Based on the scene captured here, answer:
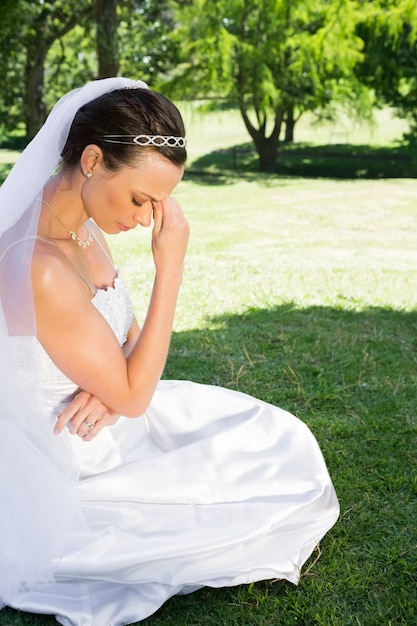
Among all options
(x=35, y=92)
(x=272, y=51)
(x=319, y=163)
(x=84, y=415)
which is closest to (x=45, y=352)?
(x=84, y=415)

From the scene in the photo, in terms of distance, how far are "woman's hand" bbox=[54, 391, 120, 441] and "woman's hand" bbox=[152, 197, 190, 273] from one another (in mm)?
524

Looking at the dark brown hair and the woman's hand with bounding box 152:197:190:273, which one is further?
the woman's hand with bounding box 152:197:190:273

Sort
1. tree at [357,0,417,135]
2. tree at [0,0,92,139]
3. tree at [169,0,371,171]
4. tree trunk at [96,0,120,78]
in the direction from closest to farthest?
tree trunk at [96,0,120,78] < tree at [357,0,417,135] < tree at [169,0,371,171] < tree at [0,0,92,139]

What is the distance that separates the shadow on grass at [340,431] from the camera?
103 inches

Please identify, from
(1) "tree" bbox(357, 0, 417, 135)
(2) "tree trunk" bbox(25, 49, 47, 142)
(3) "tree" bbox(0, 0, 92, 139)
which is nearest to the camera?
(1) "tree" bbox(357, 0, 417, 135)

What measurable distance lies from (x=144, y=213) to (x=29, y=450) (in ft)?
2.91

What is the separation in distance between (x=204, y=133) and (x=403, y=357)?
2909cm

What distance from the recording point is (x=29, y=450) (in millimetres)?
2369

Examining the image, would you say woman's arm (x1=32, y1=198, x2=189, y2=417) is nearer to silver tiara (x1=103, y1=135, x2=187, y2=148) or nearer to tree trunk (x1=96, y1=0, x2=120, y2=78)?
silver tiara (x1=103, y1=135, x2=187, y2=148)

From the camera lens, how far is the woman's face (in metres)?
2.30

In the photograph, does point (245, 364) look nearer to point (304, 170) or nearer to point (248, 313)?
point (248, 313)

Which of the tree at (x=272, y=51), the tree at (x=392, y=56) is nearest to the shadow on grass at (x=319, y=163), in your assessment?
the tree at (x=392, y=56)

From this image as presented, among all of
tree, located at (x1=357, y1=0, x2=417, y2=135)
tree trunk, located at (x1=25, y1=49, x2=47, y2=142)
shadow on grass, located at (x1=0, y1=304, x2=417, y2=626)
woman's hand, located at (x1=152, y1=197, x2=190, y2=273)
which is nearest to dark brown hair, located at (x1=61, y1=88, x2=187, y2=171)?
woman's hand, located at (x1=152, y1=197, x2=190, y2=273)

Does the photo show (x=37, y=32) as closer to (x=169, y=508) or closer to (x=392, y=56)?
(x=392, y=56)
